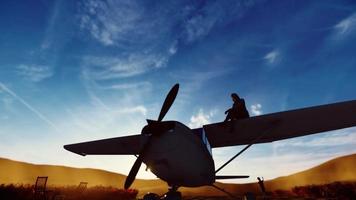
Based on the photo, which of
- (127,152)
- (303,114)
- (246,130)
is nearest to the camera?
(303,114)

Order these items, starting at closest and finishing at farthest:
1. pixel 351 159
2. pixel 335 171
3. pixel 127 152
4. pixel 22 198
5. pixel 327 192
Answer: pixel 22 198, pixel 127 152, pixel 327 192, pixel 335 171, pixel 351 159

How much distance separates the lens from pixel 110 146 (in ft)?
44.1

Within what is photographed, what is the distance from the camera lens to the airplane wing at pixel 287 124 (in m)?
8.77

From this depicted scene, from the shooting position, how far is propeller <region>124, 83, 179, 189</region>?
6.96 m

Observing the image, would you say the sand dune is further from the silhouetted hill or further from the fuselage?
the fuselage

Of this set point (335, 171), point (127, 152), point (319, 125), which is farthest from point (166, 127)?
point (335, 171)

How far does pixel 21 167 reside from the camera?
7900 centimetres

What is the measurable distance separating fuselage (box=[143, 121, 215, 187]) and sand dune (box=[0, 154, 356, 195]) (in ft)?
111

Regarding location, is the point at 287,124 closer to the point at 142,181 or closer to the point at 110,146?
the point at 110,146

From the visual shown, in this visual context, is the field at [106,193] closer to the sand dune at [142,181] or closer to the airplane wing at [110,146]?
the airplane wing at [110,146]

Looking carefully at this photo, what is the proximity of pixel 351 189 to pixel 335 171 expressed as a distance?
4882 cm

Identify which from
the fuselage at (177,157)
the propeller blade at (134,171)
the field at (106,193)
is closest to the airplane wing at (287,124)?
the fuselage at (177,157)

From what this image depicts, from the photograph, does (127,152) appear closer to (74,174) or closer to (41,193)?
(41,193)

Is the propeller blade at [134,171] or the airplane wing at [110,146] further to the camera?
the airplane wing at [110,146]
